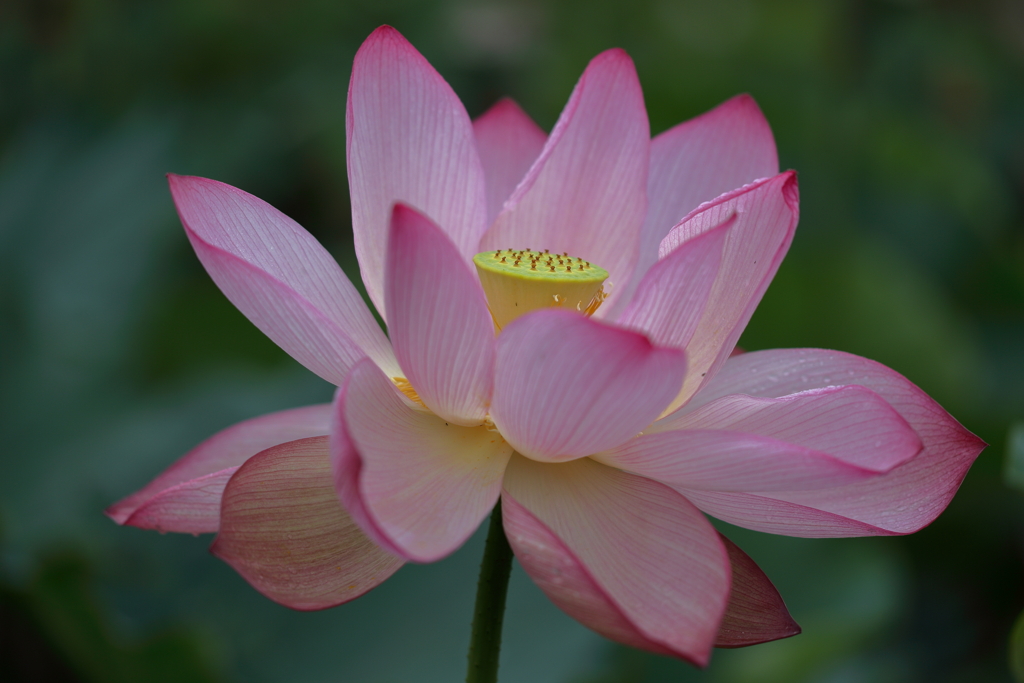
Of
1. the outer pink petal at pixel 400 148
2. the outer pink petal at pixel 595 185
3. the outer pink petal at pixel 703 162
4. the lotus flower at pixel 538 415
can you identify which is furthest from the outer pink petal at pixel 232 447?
the outer pink petal at pixel 703 162

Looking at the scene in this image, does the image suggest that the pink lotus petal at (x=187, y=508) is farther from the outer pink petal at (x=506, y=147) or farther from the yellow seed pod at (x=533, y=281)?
the outer pink petal at (x=506, y=147)

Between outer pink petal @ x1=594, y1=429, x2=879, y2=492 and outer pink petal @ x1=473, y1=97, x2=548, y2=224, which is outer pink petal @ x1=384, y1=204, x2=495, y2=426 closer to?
outer pink petal @ x1=594, y1=429, x2=879, y2=492

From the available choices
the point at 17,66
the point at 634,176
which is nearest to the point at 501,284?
the point at 634,176

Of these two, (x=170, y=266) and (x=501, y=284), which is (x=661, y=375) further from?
(x=170, y=266)

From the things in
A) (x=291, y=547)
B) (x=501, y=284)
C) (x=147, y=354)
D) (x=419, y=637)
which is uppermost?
(x=501, y=284)

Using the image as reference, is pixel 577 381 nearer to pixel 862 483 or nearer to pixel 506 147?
pixel 862 483

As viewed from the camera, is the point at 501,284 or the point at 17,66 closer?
the point at 501,284

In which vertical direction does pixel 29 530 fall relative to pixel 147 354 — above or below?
below
